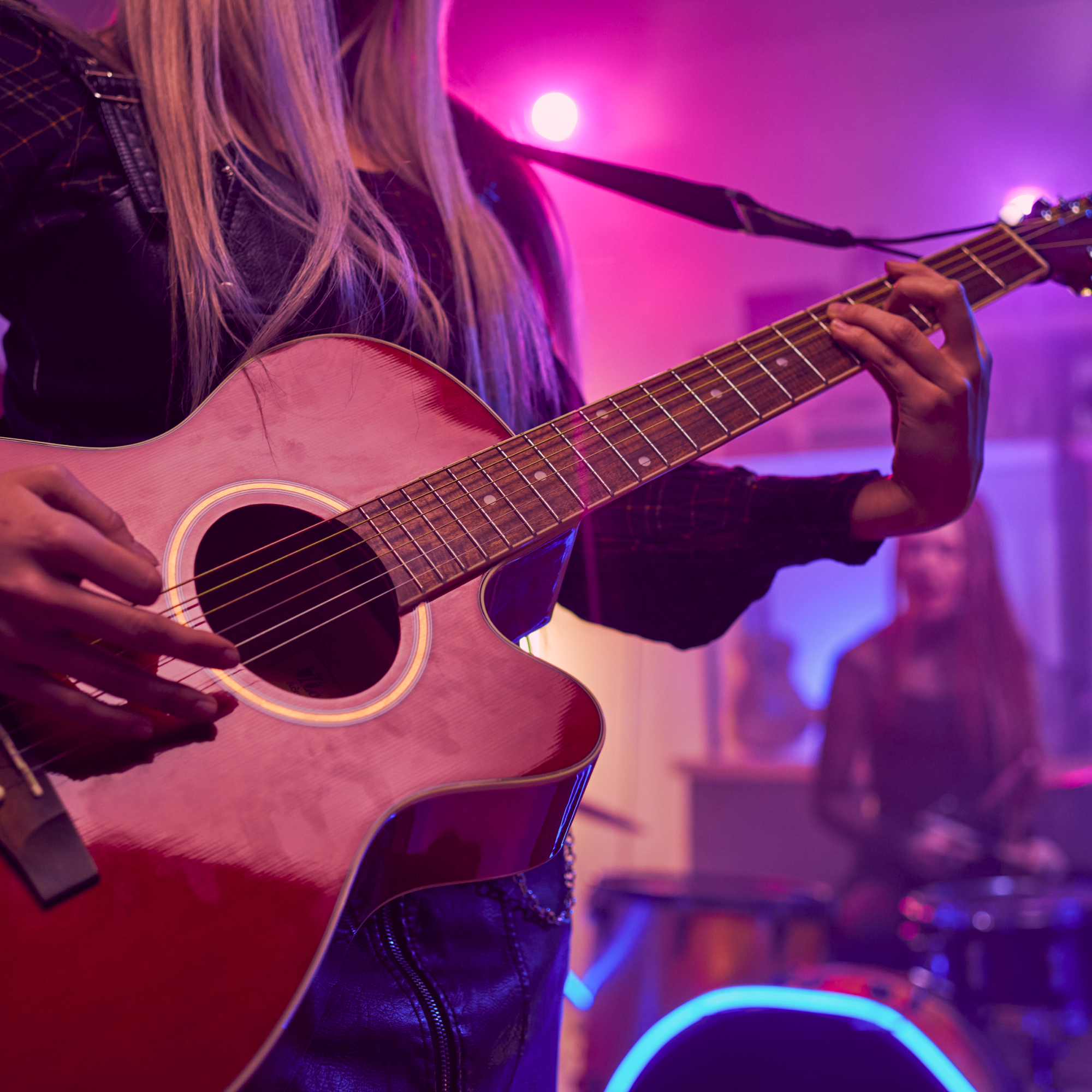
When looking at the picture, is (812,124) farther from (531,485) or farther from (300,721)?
(300,721)

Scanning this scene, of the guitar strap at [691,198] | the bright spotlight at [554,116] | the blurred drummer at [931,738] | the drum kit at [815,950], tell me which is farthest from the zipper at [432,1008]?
the blurred drummer at [931,738]

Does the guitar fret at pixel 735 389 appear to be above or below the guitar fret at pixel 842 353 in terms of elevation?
below

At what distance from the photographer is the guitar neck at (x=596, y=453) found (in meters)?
0.65

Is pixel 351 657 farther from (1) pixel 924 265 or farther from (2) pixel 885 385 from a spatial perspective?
(1) pixel 924 265

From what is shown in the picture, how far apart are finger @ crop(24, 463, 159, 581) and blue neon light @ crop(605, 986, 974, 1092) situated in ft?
4.31

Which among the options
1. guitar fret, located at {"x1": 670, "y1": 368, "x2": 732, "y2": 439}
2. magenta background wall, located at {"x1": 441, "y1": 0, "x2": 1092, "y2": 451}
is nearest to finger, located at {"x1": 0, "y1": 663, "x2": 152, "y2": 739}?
guitar fret, located at {"x1": 670, "y1": 368, "x2": 732, "y2": 439}

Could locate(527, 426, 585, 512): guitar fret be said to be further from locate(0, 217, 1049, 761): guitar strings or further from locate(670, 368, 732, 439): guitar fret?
locate(670, 368, 732, 439): guitar fret

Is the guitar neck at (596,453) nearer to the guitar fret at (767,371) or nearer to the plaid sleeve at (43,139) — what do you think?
the guitar fret at (767,371)

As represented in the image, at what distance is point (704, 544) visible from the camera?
0.87 meters

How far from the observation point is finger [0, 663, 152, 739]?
1.56ft

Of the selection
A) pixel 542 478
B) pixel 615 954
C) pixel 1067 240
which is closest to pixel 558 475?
pixel 542 478

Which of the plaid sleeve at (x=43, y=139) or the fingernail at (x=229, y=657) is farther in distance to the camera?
the plaid sleeve at (x=43, y=139)

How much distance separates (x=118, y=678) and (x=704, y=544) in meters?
0.57

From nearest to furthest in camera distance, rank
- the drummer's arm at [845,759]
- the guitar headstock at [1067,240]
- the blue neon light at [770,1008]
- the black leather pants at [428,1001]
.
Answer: the black leather pants at [428,1001] < the guitar headstock at [1067,240] < the blue neon light at [770,1008] < the drummer's arm at [845,759]
